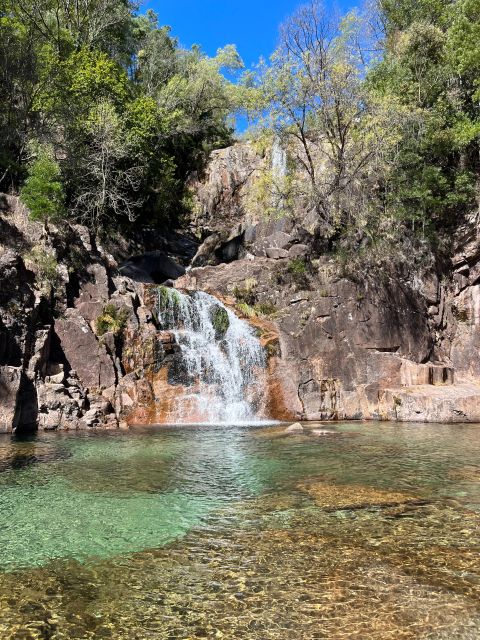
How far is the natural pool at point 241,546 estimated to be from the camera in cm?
475

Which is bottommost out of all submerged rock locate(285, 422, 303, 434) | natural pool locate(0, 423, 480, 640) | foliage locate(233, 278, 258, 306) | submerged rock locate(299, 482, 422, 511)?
natural pool locate(0, 423, 480, 640)

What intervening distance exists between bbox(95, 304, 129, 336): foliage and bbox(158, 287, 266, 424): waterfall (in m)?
1.88

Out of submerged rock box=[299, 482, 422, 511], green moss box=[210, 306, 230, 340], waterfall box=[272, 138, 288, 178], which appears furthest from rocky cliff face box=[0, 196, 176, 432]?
waterfall box=[272, 138, 288, 178]

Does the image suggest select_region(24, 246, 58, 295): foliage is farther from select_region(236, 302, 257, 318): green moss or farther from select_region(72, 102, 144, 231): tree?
select_region(236, 302, 257, 318): green moss

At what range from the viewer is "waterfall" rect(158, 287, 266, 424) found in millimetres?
19406

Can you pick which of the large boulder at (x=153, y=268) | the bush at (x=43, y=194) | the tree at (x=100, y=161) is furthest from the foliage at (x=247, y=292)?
the bush at (x=43, y=194)

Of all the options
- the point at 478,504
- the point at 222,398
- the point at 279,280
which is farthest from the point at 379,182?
the point at 478,504

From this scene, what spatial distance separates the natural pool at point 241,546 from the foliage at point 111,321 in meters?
8.41

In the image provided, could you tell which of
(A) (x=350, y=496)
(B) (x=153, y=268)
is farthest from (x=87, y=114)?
(A) (x=350, y=496)

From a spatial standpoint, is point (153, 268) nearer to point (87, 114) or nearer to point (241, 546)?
point (87, 114)

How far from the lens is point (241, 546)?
650 cm

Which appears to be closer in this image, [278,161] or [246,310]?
[246,310]

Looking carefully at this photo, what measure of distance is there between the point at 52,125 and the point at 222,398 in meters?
18.5

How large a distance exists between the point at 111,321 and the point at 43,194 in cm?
678
